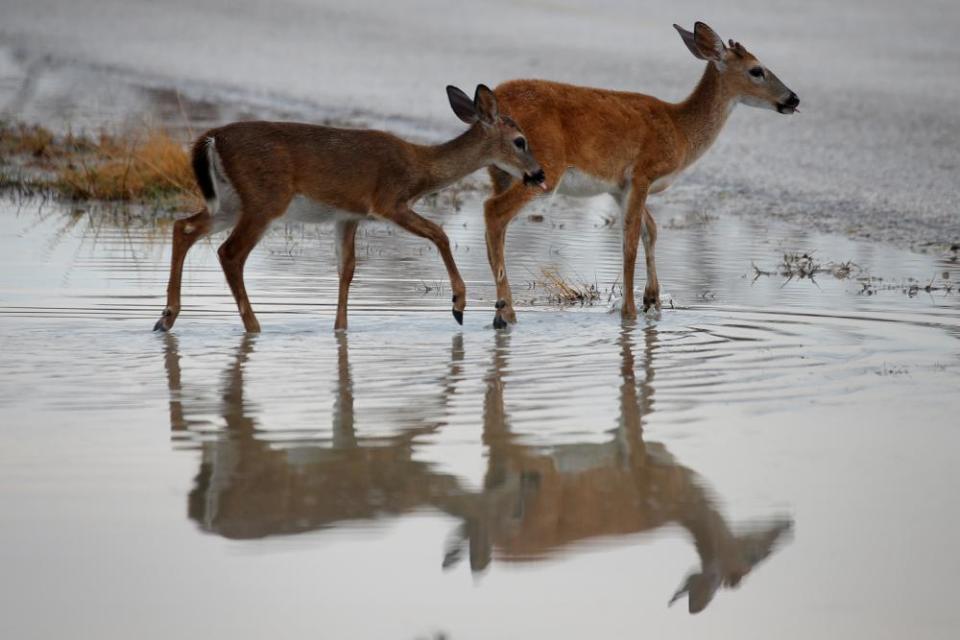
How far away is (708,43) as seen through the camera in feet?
39.1

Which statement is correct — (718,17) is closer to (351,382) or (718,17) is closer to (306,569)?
(351,382)

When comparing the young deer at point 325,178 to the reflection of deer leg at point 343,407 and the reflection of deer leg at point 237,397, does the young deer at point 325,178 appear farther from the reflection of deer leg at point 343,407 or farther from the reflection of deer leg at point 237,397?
the reflection of deer leg at point 343,407

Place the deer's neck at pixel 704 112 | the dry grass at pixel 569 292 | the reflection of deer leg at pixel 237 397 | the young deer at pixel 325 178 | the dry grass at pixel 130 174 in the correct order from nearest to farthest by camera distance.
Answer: the reflection of deer leg at pixel 237 397 → the young deer at pixel 325 178 → the dry grass at pixel 569 292 → the deer's neck at pixel 704 112 → the dry grass at pixel 130 174

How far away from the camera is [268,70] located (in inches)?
1447

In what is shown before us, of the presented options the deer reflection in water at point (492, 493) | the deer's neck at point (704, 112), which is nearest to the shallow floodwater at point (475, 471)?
the deer reflection in water at point (492, 493)

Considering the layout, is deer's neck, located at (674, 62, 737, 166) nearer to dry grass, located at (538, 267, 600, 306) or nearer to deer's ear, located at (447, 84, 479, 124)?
dry grass, located at (538, 267, 600, 306)

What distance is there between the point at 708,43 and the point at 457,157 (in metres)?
2.26

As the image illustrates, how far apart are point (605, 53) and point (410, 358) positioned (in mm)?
28428

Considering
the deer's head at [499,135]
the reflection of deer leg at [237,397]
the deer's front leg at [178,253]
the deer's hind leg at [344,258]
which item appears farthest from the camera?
the deer's head at [499,135]

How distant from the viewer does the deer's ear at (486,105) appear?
10.6 m

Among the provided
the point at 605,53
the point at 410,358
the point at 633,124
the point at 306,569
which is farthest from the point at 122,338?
the point at 605,53

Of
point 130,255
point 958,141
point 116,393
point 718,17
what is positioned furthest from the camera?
point 718,17

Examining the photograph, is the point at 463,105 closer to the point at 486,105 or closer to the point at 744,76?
the point at 486,105

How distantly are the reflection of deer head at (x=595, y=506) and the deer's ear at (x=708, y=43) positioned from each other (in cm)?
585
